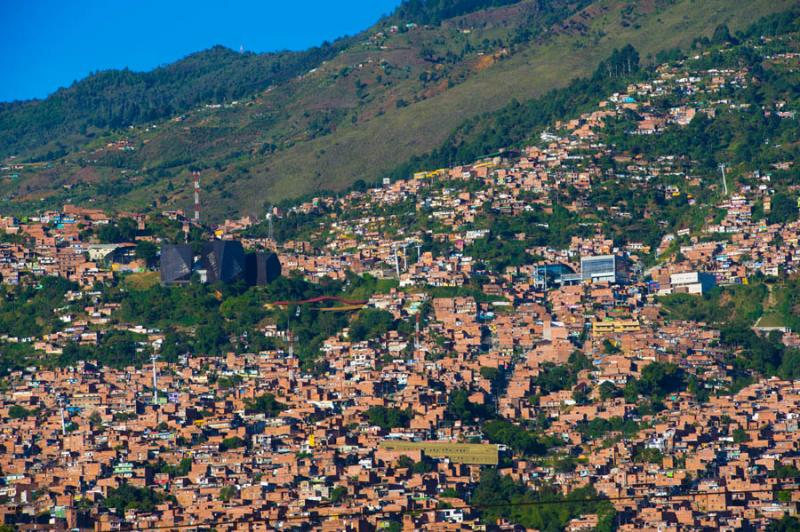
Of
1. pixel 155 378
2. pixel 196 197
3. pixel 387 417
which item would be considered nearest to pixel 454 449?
pixel 387 417

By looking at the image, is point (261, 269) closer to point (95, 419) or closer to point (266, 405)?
point (266, 405)

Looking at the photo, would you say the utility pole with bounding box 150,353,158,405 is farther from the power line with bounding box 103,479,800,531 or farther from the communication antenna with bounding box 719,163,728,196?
the communication antenna with bounding box 719,163,728,196

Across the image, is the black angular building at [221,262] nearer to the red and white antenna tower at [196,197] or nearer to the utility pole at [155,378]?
the utility pole at [155,378]

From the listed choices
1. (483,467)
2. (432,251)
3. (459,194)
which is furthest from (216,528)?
(459,194)

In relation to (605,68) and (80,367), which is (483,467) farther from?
(605,68)

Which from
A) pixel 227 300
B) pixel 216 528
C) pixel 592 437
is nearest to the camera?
pixel 216 528
